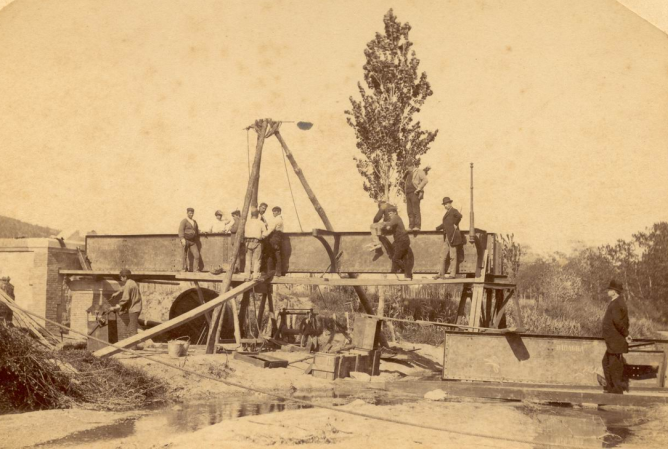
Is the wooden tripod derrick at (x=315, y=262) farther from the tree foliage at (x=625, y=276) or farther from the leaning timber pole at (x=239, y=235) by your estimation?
the tree foliage at (x=625, y=276)

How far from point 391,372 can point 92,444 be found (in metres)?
8.12

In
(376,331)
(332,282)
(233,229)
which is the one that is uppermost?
(233,229)

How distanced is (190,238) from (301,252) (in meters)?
2.81

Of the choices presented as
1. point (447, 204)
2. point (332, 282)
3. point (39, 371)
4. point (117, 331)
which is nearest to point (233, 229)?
point (332, 282)

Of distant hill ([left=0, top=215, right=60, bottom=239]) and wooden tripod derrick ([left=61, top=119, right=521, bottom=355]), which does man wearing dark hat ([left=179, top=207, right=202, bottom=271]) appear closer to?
wooden tripod derrick ([left=61, top=119, right=521, bottom=355])

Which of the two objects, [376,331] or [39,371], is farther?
[376,331]

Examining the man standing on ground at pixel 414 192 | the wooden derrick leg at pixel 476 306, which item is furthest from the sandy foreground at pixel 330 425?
the man standing on ground at pixel 414 192

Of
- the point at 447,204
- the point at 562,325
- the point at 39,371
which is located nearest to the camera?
the point at 39,371

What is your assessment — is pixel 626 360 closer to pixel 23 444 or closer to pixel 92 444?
pixel 92 444

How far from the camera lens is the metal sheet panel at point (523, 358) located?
12305 mm

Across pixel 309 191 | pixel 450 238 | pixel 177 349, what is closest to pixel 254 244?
pixel 309 191

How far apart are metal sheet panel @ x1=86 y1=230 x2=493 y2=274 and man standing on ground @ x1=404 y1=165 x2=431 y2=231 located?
0.39 m

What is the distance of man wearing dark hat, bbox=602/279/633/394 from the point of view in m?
11.0

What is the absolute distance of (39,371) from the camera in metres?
9.98
